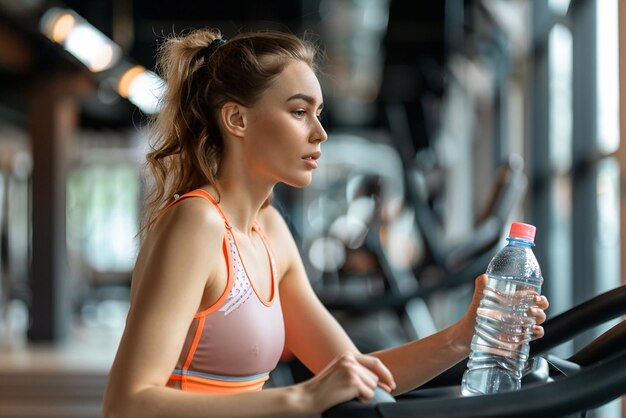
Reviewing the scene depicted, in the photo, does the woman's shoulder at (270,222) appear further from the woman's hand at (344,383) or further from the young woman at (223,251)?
the woman's hand at (344,383)

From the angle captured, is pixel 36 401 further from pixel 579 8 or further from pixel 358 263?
pixel 579 8

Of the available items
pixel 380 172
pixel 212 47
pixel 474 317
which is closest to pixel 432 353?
pixel 474 317

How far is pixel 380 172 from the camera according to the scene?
921 cm

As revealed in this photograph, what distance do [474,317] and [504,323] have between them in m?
0.04

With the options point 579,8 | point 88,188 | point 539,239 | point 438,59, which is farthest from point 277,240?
point 88,188

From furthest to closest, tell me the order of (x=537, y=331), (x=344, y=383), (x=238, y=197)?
(x=238, y=197), (x=537, y=331), (x=344, y=383)

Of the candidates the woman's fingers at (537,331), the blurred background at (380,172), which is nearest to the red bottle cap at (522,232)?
the woman's fingers at (537,331)

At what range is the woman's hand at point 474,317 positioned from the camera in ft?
4.19

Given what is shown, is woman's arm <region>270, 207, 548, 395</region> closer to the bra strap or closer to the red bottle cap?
the red bottle cap

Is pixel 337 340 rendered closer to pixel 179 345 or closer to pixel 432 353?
pixel 432 353

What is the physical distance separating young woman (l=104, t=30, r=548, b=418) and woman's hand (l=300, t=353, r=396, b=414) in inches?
2.2

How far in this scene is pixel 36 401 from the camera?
6.77 metres

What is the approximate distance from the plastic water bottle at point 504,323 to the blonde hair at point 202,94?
1.43 feet

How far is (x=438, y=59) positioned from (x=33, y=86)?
13.1 ft
